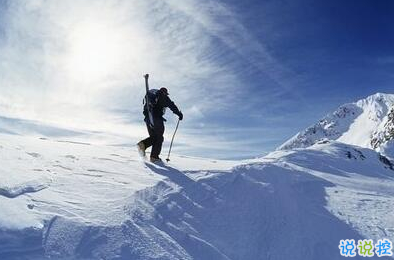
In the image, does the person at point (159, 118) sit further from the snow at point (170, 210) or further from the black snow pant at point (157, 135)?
the snow at point (170, 210)

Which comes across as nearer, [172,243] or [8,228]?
[8,228]

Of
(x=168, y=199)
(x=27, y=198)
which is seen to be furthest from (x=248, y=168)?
(x=27, y=198)

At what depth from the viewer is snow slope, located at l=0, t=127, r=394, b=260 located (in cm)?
899

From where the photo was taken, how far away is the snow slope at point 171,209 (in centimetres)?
899

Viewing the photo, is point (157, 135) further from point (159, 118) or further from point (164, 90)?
point (164, 90)

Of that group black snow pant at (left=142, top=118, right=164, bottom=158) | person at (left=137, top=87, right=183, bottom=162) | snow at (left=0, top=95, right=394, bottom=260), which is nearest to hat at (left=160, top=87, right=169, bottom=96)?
person at (left=137, top=87, right=183, bottom=162)

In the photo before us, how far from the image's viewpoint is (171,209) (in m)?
11.4

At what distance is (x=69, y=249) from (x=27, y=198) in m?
2.00

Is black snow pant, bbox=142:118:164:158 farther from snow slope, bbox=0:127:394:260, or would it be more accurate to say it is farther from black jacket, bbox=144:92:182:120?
snow slope, bbox=0:127:394:260

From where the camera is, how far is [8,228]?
846cm

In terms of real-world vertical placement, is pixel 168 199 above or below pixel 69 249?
above

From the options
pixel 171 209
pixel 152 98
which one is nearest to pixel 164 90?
pixel 152 98

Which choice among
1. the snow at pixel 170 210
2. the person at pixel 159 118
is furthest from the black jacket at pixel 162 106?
the snow at pixel 170 210

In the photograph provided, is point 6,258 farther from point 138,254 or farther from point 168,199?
point 168,199
